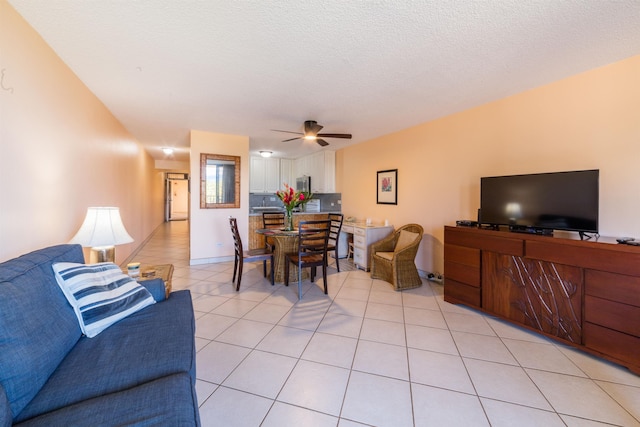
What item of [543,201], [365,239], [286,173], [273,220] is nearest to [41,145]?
[273,220]

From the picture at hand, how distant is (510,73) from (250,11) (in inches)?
92.7

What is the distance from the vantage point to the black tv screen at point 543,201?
2090 millimetres

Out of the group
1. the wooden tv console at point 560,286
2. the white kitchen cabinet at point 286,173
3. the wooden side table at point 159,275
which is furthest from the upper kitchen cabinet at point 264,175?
the wooden tv console at point 560,286

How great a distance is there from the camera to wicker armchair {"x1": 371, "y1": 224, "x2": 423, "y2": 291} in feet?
11.1

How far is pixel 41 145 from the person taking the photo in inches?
72.4

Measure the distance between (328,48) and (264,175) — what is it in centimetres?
510

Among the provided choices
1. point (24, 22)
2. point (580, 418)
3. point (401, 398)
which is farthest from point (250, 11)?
point (580, 418)

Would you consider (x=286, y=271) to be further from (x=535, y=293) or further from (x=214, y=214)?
(x=535, y=293)

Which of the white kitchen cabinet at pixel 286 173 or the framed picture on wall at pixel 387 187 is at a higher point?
the white kitchen cabinet at pixel 286 173

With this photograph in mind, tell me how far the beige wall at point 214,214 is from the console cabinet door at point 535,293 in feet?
13.1

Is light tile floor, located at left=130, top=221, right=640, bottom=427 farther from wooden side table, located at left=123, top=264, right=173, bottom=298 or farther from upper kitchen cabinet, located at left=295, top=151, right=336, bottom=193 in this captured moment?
upper kitchen cabinet, located at left=295, top=151, right=336, bottom=193

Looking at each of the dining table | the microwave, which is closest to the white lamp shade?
the dining table

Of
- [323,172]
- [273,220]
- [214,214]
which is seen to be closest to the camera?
[214,214]

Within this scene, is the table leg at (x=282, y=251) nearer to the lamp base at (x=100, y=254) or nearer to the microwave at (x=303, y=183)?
the lamp base at (x=100, y=254)
